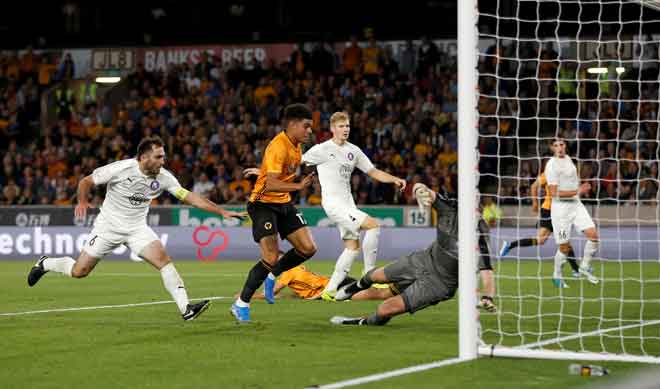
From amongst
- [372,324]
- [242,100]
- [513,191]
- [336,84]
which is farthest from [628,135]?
[372,324]

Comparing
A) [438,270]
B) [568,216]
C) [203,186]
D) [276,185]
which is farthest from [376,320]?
[203,186]

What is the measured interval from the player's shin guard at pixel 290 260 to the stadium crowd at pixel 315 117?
1215cm

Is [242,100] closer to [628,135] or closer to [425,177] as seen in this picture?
[425,177]

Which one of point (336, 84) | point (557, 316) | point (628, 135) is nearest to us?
point (557, 316)

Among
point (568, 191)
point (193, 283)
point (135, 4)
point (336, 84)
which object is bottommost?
point (193, 283)

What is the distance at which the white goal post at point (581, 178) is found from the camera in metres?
7.82

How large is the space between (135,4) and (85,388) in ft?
94.9

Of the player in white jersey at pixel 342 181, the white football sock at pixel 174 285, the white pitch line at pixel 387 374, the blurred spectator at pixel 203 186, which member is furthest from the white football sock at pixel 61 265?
the blurred spectator at pixel 203 186

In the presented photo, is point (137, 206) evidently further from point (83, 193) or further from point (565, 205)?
point (565, 205)

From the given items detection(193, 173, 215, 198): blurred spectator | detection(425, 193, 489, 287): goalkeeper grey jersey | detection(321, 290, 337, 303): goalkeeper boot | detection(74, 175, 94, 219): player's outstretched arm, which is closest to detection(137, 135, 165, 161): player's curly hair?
detection(74, 175, 94, 219): player's outstretched arm

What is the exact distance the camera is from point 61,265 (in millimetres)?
11477

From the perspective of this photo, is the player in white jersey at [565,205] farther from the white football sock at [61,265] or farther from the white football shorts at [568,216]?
the white football sock at [61,265]

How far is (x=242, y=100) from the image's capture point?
3003 cm

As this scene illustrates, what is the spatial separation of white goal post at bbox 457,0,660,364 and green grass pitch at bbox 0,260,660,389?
0.11 metres
